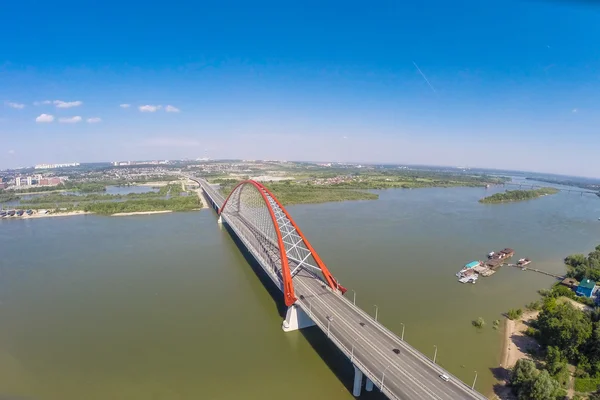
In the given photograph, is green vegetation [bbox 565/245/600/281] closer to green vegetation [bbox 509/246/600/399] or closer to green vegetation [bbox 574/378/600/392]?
green vegetation [bbox 509/246/600/399]

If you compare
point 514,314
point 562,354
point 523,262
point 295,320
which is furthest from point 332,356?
point 523,262

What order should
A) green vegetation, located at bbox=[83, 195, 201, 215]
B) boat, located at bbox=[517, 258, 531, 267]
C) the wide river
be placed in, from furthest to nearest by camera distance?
1. green vegetation, located at bbox=[83, 195, 201, 215]
2. boat, located at bbox=[517, 258, 531, 267]
3. the wide river

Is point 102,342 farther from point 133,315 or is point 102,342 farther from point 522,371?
point 522,371

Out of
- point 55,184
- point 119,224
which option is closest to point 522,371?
point 119,224

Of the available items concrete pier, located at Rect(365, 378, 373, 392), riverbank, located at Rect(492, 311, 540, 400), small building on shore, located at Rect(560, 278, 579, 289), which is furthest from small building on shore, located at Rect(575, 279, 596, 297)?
concrete pier, located at Rect(365, 378, 373, 392)

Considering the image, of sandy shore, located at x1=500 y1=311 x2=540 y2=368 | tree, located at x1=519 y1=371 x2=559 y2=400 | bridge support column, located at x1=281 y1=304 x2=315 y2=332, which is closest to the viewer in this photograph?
tree, located at x1=519 y1=371 x2=559 y2=400

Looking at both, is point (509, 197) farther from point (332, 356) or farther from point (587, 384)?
point (332, 356)

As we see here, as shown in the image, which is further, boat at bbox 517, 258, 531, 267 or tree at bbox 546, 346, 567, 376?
boat at bbox 517, 258, 531, 267
